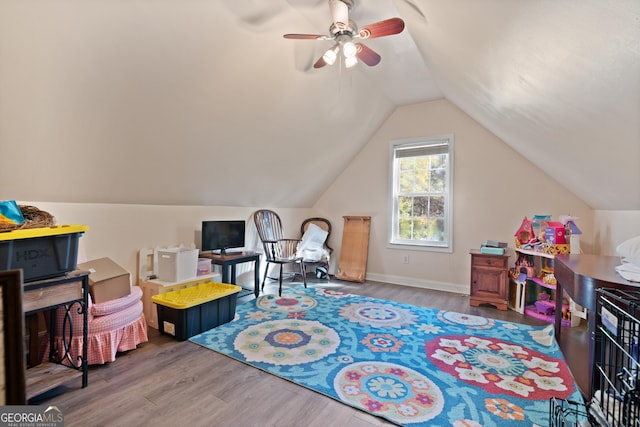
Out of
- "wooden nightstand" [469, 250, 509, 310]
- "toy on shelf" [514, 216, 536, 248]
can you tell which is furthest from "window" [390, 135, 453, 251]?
"toy on shelf" [514, 216, 536, 248]

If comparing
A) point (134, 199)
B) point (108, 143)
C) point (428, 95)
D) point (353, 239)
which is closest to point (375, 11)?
point (428, 95)

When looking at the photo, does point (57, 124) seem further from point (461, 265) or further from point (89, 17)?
point (461, 265)

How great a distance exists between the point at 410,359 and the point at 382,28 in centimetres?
245

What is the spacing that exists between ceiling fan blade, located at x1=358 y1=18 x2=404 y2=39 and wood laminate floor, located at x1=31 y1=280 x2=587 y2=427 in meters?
2.48

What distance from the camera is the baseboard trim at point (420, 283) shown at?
408 cm

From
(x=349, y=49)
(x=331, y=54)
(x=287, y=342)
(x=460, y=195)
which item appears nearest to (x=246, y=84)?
(x=331, y=54)

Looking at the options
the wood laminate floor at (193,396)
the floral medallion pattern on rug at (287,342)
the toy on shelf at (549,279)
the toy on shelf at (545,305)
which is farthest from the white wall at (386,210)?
the floral medallion pattern on rug at (287,342)

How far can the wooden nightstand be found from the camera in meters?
A: 3.42

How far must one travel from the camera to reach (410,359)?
2.19 m

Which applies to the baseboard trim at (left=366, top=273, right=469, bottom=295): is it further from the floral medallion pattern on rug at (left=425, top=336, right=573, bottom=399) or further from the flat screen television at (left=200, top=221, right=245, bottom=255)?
the flat screen television at (left=200, top=221, right=245, bottom=255)

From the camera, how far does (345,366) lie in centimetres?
208

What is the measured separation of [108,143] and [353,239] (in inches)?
142

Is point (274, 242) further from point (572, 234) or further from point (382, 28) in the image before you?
point (572, 234)

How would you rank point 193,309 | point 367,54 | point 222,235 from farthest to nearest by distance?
point 222,235
point 193,309
point 367,54
